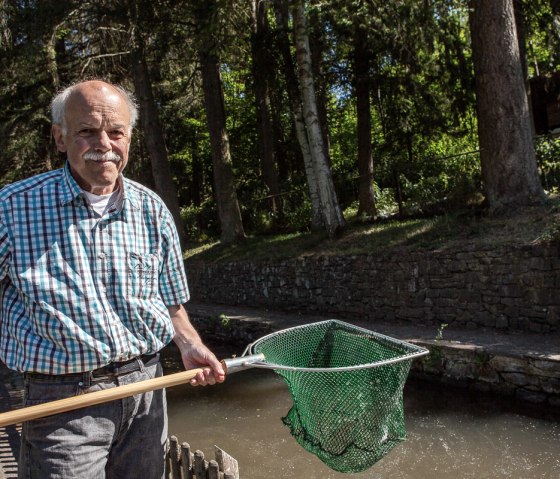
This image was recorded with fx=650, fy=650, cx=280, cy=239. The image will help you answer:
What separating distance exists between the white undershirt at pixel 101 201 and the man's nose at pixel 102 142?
0.19 m

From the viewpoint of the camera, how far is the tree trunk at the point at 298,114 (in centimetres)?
1570

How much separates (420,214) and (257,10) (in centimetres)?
723

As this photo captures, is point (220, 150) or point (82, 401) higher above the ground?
point (220, 150)

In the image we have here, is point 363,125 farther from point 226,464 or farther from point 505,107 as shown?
point 226,464

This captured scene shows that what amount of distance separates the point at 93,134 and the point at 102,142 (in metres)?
0.05

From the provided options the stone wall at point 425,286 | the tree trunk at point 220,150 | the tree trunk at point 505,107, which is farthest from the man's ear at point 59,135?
the tree trunk at point 220,150

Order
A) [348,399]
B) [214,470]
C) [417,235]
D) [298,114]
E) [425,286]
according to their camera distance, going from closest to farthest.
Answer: [348,399] → [214,470] → [425,286] → [417,235] → [298,114]

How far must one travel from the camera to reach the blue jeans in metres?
2.38

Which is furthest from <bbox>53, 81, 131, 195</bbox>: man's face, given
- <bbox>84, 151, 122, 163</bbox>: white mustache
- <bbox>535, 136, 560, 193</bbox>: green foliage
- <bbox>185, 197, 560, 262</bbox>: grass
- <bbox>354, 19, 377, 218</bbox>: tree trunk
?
<bbox>354, 19, 377, 218</bbox>: tree trunk

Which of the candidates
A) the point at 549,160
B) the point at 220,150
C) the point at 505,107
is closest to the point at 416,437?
the point at 505,107

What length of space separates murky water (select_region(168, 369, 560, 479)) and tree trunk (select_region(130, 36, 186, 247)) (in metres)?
9.88

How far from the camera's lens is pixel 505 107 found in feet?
38.5

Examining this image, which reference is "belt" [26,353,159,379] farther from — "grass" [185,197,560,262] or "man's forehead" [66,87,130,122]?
"grass" [185,197,560,262]

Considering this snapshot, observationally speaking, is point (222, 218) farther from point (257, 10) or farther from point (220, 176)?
point (257, 10)
